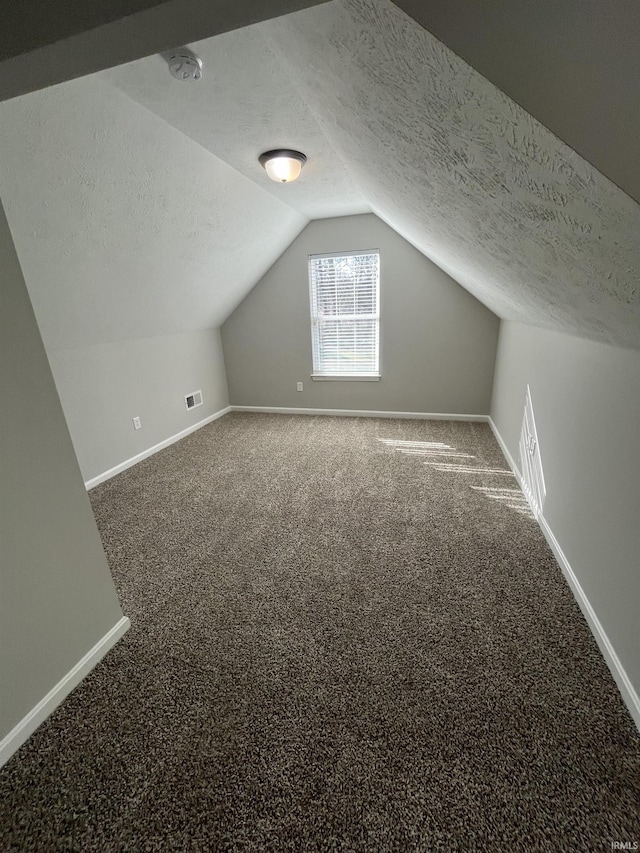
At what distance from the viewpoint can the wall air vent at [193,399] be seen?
13.0 ft

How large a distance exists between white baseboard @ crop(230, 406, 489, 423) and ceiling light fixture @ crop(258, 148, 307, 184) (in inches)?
104

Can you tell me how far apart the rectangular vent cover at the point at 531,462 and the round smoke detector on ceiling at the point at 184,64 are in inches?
103

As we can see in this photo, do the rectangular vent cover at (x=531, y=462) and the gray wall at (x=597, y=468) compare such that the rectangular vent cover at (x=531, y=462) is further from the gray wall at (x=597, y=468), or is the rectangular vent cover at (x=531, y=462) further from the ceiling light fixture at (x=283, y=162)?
the ceiling light fixture at (x=283, y=162)

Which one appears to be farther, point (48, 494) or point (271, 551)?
point (271, 551)

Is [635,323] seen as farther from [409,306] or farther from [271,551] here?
[409,306]

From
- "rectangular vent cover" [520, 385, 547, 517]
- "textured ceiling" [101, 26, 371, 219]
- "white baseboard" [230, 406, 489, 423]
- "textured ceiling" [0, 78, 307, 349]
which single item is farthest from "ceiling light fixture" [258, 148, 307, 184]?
"white baseboard" [230, 406, 489, 423]

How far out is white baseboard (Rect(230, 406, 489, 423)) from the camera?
409cm

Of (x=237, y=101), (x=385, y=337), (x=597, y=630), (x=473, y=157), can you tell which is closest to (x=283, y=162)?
(x=237, y=101)

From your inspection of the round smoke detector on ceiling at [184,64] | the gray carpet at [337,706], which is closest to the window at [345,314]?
the gray carpet at [337,706]

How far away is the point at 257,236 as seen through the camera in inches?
130

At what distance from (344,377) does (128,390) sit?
2.34m

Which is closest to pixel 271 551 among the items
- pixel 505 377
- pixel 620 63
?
pixel 620 63

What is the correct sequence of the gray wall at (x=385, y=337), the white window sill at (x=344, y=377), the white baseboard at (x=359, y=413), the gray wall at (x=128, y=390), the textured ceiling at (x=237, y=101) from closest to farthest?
the textured ceiling at (x=237, y=101) < the gray wall at (x=128, y=390) < the gray wall at (x=385, y=337) < the white baseboard at (x=359, y=413) < the white window sill at (x=344, y=377)

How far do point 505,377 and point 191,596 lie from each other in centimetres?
317
